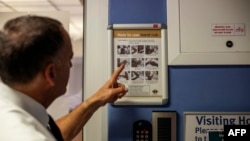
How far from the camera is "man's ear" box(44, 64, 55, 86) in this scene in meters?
0.84

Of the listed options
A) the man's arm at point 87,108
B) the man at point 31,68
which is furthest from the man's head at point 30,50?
the man's arm at point 87,108

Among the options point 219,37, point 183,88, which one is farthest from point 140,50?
point 219,37

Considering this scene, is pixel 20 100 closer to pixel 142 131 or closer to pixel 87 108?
pixel 87 108

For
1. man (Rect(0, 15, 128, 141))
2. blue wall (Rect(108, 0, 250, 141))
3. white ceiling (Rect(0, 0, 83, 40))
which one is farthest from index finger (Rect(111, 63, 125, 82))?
man (Rect(0, 15, 128, 141))

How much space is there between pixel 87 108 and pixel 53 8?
599 mm

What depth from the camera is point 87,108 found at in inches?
52.6

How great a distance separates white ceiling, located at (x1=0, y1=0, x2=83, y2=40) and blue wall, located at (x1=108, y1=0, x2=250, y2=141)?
1.39 feet

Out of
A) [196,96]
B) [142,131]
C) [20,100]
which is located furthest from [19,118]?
[196,96]

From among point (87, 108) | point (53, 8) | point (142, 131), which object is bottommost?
point (142, 131)

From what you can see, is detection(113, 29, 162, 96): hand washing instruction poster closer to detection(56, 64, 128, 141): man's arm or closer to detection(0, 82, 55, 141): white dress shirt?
detection(56, 64, 128, 141): man's arm

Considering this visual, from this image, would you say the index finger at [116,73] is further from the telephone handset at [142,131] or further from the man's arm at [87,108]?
the telephone handset at [142,131]

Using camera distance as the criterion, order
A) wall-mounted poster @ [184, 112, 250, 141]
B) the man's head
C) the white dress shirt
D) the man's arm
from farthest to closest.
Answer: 1. wall-mounted poster @ [184, 112, 250, 141]
2. the man's arm
3. the man's head
4. the white dress shirt

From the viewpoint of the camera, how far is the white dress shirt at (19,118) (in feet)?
2.23

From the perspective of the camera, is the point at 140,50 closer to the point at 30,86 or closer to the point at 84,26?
the point at 84,26
